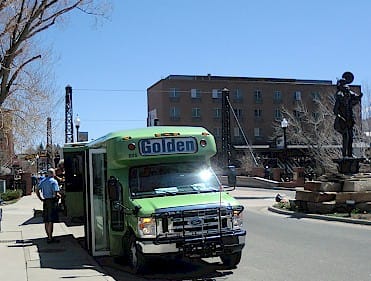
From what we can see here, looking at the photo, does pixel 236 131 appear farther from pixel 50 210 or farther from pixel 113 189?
pixel 113 189

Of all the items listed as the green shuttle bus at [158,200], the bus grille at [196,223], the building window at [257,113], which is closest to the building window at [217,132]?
the building window at [257,113]

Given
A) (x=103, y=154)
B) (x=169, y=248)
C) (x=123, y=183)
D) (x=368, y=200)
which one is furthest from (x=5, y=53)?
(x=368, y=200)

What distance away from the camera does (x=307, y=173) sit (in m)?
44.0

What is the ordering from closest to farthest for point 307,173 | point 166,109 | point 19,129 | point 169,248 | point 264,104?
point 169,248 → point 19,129 → point 307,173 → point 166,109 → point 264,104

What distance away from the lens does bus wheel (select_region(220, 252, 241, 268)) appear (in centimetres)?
1015

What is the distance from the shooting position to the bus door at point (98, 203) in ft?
37.6

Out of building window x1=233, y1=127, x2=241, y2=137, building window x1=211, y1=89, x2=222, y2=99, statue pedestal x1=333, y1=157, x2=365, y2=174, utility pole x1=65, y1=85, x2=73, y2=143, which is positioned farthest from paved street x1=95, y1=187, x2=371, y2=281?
building window x1=211, y1=89, x2=222, y2=99

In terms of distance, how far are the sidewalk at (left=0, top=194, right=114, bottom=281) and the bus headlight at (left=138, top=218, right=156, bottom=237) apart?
0.93m

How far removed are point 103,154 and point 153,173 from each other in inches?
55.6

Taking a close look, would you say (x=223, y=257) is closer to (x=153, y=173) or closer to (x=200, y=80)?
(x=153, y=173)

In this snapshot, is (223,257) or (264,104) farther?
(264,104)

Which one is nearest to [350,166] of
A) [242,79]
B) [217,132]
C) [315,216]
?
[315,216]

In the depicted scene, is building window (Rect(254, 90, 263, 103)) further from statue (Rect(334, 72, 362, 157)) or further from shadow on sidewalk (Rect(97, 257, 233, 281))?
shadow on sidewalk (Rect(97, 257, 233, 281))

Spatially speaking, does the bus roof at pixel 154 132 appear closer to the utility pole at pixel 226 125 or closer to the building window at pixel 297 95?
the utility pole at pixel 226 125
